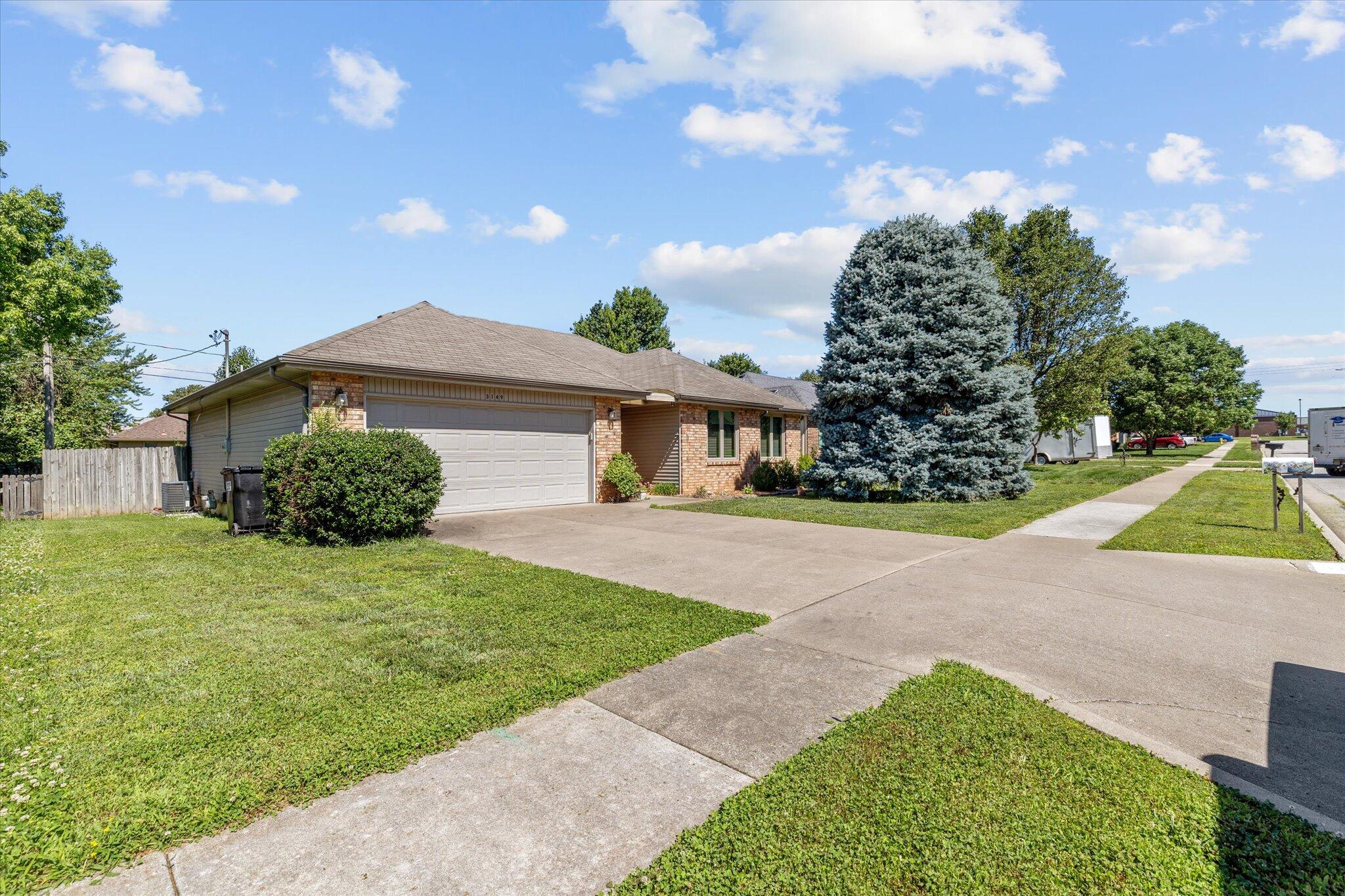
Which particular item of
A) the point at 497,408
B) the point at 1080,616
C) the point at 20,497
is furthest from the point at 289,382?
the point at 1080,616

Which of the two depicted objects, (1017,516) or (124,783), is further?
(1017,516)

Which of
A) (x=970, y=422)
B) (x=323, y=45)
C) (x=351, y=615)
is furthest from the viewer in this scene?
(x=970, y=422)

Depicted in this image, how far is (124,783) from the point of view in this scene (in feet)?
8.54

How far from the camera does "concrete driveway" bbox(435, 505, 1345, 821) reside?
10.6 ft

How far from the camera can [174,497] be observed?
1534 centimetres

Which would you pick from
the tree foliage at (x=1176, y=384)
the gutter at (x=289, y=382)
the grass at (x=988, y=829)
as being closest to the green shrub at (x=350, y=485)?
the gutter at (x=289, y=382)

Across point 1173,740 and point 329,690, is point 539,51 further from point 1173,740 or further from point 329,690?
point 1173,740

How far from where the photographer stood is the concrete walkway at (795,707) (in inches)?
86.7

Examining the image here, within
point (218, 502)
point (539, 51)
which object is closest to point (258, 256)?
point (218, 502)

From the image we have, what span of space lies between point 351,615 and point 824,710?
417 cm

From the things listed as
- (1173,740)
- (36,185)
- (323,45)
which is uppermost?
(36,185)

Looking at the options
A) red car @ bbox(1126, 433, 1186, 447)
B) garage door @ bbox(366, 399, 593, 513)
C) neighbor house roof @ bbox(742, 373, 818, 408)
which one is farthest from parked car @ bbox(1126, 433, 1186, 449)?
garage door @ bbox(366, 399, 593, 513)

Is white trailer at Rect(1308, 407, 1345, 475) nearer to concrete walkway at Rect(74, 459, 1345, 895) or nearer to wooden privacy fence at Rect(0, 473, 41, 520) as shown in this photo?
concrete walkway at Rect(74, 459, 1345, 895)

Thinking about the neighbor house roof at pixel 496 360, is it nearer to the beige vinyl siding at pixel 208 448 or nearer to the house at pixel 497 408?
the house at pixel 497 408
